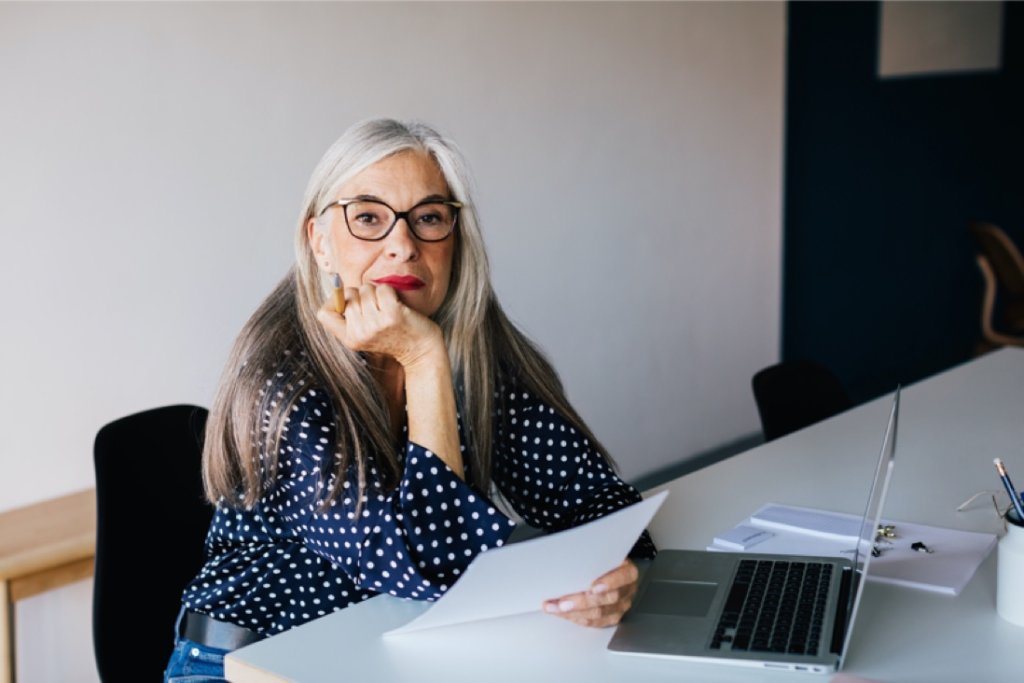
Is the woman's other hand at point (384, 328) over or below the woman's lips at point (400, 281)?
below

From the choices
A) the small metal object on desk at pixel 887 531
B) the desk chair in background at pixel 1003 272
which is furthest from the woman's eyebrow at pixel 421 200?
the desk chair in background at pixel 1003 272

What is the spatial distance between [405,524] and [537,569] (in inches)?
9.6

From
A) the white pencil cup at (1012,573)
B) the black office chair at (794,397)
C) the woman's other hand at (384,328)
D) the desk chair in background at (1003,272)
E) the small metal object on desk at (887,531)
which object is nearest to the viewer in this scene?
the white pencil cup at (1012,573)

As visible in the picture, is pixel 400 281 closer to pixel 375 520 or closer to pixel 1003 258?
pixel 375 520

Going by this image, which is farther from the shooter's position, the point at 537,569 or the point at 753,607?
the point at 753,607

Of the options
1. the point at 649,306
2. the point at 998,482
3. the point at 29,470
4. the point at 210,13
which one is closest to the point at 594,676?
the point at 998,482

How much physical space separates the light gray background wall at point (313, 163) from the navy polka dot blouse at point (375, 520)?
305 millimetres

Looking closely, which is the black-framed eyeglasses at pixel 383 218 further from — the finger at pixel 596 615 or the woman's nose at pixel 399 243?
the finger at pixel 596 615

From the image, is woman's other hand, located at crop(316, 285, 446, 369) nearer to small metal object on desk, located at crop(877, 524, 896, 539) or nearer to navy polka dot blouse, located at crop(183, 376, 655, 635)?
navy polka dot blouse, located at crop(183, 376, 655, 635)

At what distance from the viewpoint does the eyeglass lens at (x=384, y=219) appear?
5.56 feet

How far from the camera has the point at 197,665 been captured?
1729 millimetres

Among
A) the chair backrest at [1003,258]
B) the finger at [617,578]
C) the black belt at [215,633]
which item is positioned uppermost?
the chair backrest at [1003,258]

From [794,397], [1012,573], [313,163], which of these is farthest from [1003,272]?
[1012,573]

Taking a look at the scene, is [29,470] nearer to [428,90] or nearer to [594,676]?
[428,90]
